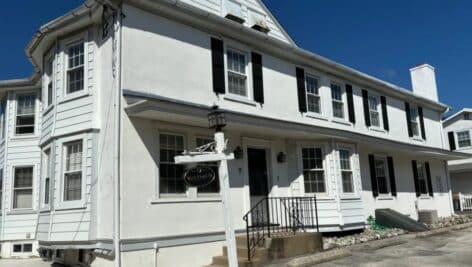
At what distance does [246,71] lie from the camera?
1156 cm

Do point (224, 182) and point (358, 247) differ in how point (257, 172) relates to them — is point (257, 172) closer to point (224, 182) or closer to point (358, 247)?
point (358, 247)

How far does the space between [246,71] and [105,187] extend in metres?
5.10

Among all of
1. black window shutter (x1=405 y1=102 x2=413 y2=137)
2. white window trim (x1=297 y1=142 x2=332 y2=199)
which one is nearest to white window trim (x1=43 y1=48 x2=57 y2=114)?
white window trim (x1=297 y1=142 x2=332 y2=199)

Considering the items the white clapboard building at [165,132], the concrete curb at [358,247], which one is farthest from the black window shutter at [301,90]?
the concrete curb at [358,247]

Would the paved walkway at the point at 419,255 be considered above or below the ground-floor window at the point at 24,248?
below

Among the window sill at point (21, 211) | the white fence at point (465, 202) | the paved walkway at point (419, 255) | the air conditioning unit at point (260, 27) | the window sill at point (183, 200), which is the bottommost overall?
the paved walkway at point (419, 255)

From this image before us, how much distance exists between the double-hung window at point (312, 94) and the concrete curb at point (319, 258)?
5.10 metres

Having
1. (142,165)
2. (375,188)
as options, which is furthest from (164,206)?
(375,188)

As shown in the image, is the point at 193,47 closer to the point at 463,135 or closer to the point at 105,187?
the point at 105,187

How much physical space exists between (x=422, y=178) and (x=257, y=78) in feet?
36.8

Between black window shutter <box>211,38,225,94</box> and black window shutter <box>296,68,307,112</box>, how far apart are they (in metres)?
3.20

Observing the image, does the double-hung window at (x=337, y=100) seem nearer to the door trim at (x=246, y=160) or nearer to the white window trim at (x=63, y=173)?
the door trim at (x=246, y=160)

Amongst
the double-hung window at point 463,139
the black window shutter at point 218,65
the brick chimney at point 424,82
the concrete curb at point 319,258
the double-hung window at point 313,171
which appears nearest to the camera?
the concrete curb at point 319,258

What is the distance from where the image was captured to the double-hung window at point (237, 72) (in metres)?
A: 11.2
